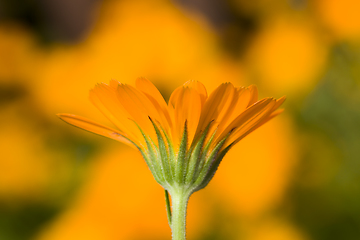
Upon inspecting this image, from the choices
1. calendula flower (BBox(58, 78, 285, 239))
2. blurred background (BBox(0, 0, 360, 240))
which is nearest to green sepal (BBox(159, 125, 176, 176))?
calendula flower (BBox(58, 78, 285, 239))

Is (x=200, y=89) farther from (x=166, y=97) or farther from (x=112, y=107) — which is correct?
(x=166, y=97)

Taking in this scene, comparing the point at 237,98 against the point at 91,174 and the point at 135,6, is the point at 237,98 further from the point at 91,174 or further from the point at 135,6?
the point at 135,6

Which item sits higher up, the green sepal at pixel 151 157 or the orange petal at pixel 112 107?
the orange petal at pixel 112 107

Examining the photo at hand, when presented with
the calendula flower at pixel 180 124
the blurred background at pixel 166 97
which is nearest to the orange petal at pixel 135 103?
the calendula flower at pixel 180 124

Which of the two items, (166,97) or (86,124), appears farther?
(166,97)

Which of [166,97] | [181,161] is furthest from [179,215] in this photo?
[166,97]

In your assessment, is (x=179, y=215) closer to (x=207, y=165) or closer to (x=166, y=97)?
(x=207, y=165)

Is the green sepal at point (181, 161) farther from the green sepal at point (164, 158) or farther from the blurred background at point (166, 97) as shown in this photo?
the blurred background at point (166, 97)
